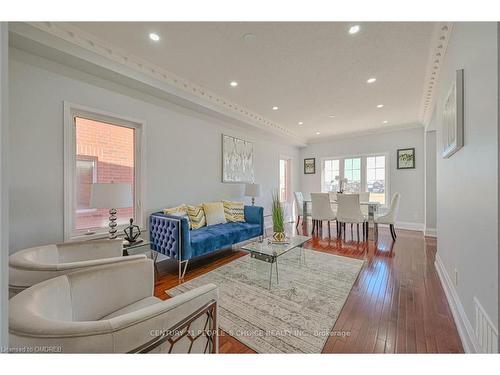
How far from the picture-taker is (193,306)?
1054 mm

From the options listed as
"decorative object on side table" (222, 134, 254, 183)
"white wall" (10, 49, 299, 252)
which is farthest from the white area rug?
"decorative object on side table" (222, 134, 254, 183)

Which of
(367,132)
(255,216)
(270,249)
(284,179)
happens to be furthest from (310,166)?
(270,249)

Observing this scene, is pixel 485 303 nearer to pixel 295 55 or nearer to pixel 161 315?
pixel 161 315

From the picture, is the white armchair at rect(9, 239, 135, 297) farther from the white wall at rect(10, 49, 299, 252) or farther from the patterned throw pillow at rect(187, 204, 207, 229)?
the patterned throw pillow at rect(187, 204, 207, 229)

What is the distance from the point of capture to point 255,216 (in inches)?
157

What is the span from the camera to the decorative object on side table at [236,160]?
451cm

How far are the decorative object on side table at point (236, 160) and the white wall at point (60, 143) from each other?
38cm

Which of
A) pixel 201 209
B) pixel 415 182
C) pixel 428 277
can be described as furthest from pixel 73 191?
pixel 415 182

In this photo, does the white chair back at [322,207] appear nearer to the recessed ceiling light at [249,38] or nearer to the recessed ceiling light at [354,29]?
the recessed ceiling light at [354,29]

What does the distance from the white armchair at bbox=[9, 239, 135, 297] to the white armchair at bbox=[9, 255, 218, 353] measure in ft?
0.64

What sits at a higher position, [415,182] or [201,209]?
[415,182]

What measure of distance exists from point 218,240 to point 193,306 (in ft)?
6.92

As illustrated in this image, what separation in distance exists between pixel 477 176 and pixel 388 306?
1.42 m

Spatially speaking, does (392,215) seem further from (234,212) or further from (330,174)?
(234,212)
